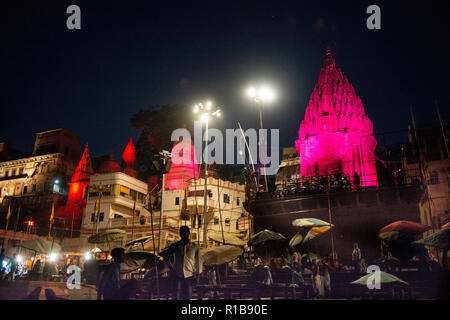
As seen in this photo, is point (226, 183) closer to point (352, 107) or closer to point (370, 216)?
point (352, 107)

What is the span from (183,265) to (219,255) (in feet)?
19.9

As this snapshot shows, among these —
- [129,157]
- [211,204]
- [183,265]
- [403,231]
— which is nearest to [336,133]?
[403,231]

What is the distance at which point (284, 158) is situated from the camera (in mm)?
51094

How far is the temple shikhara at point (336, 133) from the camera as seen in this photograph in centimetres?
2559

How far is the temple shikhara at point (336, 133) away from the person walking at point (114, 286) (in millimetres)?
19913

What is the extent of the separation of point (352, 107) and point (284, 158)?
25069mm

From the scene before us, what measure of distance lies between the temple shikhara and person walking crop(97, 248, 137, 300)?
1991 centimetres

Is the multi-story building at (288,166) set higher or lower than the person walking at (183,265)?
higher

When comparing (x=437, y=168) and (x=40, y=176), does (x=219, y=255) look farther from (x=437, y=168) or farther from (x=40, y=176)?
(x=40, y=176)

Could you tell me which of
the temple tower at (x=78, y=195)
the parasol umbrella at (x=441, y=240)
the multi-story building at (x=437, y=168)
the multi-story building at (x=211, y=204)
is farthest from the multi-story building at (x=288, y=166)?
the parasol umbrella at (x=441, y=240)

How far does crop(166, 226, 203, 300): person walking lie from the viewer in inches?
305

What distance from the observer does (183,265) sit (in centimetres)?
774

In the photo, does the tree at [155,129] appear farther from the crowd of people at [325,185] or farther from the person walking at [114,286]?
the person walking at [114,286]
